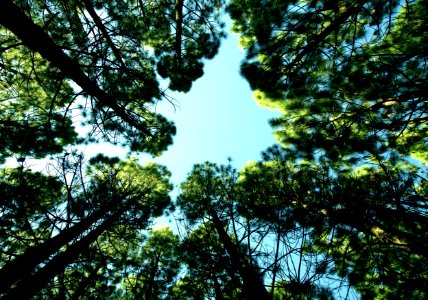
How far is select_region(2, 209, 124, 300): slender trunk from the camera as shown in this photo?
11.3 ft

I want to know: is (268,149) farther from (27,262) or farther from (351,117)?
(27,262)

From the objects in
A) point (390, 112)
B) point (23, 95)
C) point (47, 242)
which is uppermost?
point (23, 95)

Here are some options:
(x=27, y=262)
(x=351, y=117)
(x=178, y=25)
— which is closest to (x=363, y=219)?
(x=351, y=117)

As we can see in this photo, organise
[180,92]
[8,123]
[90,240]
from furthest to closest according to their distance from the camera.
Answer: [8,123]
[180,92]
[90,240]

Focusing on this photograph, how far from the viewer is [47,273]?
4488 mm

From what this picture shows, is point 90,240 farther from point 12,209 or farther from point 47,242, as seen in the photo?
point 12,209

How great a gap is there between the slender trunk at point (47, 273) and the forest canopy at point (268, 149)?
0.05 meters

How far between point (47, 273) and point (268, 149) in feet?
18.7

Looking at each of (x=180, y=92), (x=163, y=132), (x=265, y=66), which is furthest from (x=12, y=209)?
(x=265, y=66)

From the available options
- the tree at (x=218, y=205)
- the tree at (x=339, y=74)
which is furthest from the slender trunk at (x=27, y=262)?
the tree at (x=339, y=74)

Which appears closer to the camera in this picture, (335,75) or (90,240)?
(335,75)

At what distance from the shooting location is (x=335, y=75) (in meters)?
5.48

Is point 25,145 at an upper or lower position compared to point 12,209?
upper

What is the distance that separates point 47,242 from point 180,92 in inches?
175
